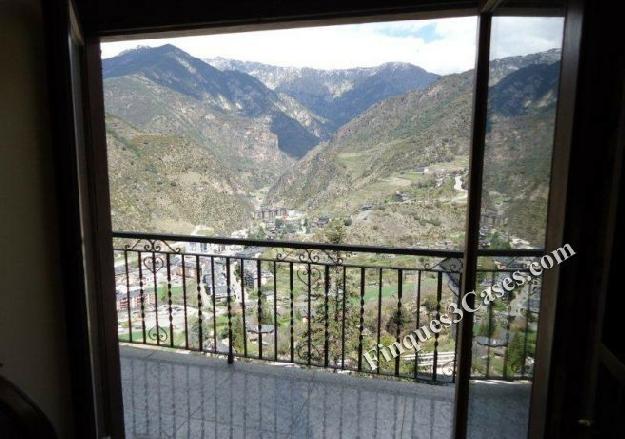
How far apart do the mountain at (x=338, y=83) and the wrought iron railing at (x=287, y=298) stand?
7.05 ft

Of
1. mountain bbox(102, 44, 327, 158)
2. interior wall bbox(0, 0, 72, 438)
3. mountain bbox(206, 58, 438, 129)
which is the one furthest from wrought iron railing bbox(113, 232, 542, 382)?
mountain bbox(206, 58, 438, 129)

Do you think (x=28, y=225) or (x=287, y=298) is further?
(x=287, y=298)

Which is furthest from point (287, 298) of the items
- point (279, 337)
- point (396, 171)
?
point (396, 171)

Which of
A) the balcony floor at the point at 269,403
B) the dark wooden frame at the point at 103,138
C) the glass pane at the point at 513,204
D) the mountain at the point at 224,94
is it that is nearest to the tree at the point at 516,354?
the glass pane at the point at 513,204

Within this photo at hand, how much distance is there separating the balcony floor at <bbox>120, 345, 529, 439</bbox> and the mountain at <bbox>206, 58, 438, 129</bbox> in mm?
2872

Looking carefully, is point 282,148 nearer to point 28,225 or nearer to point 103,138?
point 103,138

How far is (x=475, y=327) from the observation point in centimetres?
150

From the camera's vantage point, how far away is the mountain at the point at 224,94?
4461mm

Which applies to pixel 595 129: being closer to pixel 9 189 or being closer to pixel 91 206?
pixel 9 189

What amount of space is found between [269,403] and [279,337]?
0.72m

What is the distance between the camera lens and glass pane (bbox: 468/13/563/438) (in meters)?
0.94

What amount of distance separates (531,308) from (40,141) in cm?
178

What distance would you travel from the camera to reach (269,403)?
2.49m

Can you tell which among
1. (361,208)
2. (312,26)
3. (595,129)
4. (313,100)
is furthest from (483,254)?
(313,100)
